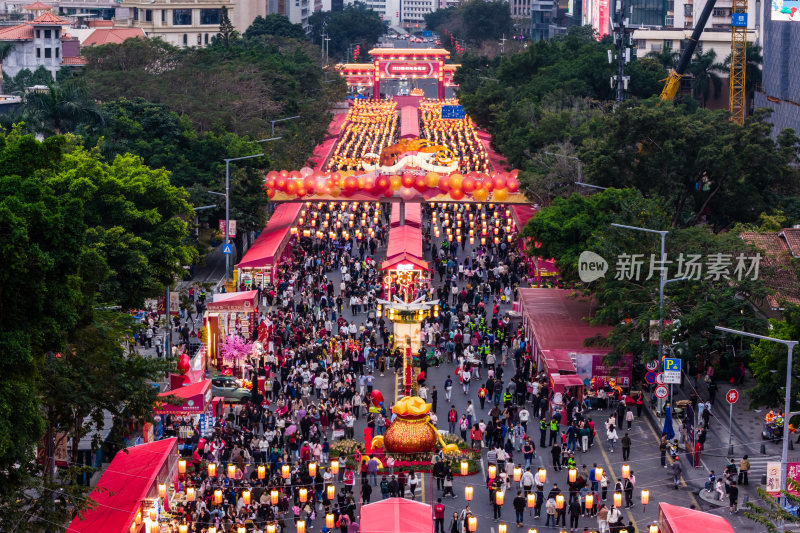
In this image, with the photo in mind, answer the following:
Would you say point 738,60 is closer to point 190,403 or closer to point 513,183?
point 513,183

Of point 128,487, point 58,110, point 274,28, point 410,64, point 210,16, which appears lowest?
point 128,487

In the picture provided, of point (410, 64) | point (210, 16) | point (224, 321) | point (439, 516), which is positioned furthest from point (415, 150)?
point (210, 16)

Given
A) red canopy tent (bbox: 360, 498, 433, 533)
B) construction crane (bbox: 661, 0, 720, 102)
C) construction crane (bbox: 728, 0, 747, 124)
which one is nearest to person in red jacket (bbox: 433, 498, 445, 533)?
red canopy tent (bbox: 360, 498, 433, 533)

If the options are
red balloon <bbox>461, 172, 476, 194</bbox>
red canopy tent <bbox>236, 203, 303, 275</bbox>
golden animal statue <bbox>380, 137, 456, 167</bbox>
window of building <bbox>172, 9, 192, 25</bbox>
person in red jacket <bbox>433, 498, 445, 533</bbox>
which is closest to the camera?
person in red jacket <bbox>433, 498, 445, 533</bbox>

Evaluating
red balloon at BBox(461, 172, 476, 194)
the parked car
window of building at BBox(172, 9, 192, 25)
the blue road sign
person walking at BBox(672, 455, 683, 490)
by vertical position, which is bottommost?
person walking at BBox(672, 455, 683, 490)

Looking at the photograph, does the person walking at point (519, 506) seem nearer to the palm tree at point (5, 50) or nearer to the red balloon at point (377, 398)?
the red balloon at point (377, 398)

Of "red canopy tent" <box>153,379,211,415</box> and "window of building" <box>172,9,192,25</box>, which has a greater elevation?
"window of building" <box>172,9,192,25</box>

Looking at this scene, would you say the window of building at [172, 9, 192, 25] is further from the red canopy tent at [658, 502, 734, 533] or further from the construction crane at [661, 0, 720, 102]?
the red canopy tent at [658, 502, 734, 533]
